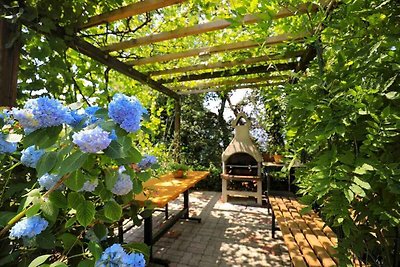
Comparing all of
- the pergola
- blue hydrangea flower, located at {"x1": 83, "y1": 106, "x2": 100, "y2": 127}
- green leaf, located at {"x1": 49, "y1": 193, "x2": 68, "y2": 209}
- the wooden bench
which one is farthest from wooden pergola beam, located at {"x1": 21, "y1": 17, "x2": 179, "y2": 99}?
the wooden bench

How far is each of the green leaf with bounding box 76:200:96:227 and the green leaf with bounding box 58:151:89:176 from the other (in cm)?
19

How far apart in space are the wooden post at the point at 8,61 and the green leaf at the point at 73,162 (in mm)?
1544

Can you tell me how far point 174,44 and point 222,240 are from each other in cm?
302

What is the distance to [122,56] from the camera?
11.5ft

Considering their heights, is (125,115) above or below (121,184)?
above

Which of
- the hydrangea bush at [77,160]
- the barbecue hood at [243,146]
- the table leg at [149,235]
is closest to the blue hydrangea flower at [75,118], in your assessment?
the hydrangea bush at [77,160]

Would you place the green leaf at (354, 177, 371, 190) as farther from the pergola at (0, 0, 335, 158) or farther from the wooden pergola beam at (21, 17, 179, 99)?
the wooden pergola beam at (21, 17, 179, 99)

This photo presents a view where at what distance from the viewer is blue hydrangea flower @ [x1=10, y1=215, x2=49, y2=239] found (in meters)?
0.77

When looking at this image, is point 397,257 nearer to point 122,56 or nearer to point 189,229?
point 189,229

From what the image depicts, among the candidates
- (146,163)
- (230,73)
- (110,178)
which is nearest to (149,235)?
(146,163)

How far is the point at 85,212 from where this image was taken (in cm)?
74

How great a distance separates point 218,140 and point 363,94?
714 centimetres

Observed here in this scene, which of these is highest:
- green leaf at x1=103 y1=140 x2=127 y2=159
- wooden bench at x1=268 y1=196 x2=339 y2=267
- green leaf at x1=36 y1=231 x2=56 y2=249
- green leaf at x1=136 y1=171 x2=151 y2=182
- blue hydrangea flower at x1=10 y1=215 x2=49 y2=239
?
green leaf at x1=103 y1=140 x2=127 y2=159

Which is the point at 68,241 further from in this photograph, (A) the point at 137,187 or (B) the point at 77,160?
(B) the point at 77,160
